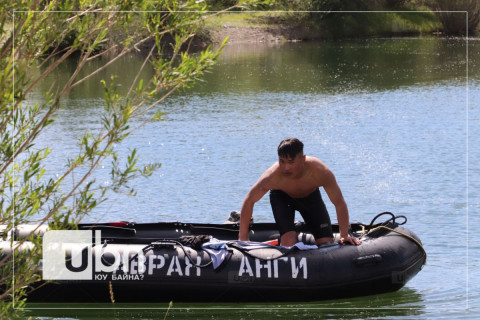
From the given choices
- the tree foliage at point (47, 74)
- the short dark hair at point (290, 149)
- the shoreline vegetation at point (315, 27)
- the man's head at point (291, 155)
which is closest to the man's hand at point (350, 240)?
the man's head at point (291, 155)

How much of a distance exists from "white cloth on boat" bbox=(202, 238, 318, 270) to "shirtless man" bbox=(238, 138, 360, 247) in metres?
0.14

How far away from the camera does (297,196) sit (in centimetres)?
750

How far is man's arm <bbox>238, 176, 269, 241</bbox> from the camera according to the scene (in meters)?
7.28

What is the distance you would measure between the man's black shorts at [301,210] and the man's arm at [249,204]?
192mm

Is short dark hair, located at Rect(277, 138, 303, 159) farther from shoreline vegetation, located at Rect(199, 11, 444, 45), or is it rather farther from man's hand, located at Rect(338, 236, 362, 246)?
shoreline vegetation, located at Rect(199, 11, 444, 45)

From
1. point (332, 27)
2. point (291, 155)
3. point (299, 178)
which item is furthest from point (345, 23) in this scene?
point (291, 155)

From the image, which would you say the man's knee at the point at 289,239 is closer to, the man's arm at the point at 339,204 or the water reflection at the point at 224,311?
the man's arm at the point at 339,204

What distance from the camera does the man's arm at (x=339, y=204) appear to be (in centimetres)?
720

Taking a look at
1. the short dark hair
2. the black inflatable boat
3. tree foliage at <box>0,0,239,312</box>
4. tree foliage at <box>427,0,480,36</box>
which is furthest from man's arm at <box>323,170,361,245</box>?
tree foliage at <box>427,0,480,36</box>

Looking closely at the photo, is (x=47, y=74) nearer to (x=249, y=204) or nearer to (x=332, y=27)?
(x=249, y=204)

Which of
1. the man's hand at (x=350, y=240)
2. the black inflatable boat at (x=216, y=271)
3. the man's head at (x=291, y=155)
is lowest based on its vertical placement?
the black inflatable boat at (x=216, y=271)

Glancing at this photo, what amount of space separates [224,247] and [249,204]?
0.41 metres

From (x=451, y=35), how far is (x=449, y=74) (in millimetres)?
14764

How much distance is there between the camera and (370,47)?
119ft
